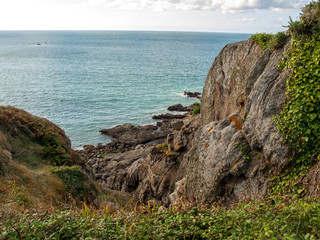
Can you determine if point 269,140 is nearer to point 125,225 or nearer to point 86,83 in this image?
point 125,225

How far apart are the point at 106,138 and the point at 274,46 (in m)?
33.5

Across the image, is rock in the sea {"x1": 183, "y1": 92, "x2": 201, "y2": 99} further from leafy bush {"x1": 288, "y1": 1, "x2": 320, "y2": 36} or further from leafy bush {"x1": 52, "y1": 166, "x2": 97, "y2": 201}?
leafy bush {"x1": 288, "y1": 1, "x2": 320, "y2": 36}

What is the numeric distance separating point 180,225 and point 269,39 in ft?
46.7

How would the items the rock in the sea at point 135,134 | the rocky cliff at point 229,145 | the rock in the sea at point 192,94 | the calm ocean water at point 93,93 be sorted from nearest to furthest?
the rocky cliff at point 229,145
the rock in the sea at point 135,134
the calm ocean water at point 93,93
the rock in the sea at point 192,94

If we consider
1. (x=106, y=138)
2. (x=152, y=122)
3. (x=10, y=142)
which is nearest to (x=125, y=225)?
(x=10, y=142)

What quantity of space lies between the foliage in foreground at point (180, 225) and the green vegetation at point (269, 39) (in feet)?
31.4

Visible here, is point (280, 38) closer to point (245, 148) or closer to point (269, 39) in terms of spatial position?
point (269, 39)

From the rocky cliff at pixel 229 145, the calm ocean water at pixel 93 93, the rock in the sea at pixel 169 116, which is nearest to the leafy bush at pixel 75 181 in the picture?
the rocky cliff at pixel 229 145

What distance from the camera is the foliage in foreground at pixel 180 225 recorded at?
6.22 meters

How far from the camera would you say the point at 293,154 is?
1063 cm

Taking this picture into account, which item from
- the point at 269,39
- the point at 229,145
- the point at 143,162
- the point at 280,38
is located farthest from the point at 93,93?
the point at 280,38

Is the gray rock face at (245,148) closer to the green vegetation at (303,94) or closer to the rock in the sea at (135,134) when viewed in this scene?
the green vegetation at (303,94)

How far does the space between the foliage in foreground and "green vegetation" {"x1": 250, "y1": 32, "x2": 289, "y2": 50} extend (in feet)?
31.4

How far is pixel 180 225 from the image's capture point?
7.21 metres
